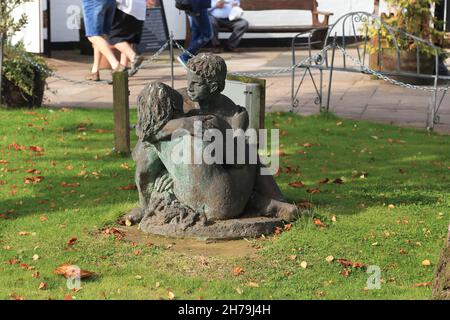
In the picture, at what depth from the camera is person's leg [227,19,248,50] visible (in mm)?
19734

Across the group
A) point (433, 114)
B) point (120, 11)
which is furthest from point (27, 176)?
point (120, 11)

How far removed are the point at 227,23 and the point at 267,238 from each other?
13.7m

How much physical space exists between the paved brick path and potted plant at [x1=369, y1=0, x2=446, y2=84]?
→ 0.41 metres

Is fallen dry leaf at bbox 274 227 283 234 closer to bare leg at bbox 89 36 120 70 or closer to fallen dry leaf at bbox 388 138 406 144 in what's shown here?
fallen dry leaf at bbox 388 138 406 144

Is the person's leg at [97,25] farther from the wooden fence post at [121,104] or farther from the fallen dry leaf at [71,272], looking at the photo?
the fallen dry leaf at [71,272]

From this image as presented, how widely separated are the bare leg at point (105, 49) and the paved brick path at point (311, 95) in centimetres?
42

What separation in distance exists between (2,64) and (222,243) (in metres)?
5.92

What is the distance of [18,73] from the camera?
37.4 ft

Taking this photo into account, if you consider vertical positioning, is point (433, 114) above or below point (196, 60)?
below

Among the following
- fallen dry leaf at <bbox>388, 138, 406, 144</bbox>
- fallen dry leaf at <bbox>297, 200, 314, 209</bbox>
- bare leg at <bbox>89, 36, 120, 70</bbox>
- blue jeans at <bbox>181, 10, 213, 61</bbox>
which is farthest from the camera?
blue jeans at <bbox>181, 10, 213, 61</bbox>

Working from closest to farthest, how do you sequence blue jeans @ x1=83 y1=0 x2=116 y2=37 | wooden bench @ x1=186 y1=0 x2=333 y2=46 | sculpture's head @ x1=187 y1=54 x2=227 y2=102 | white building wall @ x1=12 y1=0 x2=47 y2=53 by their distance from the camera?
sculpture's head @ x1=187 y1=54 x2=227 y2=102 < blue jeans @ x1=83 y1=0 x2=116 y2=37 < white building wall @ x1=12 y1=0 x2=47 y2=53 < wooden bench @ x1=186 y1=0 x2=333 y2=46

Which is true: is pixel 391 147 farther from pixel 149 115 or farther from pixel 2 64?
pixel 2 64

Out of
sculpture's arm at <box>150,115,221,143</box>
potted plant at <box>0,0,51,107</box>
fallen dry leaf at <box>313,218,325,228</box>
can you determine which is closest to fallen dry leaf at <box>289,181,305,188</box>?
fallen dry leaf at <box>313,218,325,228</box>

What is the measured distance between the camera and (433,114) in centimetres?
1072
